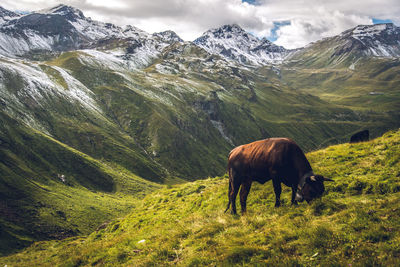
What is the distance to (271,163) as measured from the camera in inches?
493

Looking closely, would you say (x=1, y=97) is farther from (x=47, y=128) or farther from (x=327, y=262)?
(x=327, y=262)

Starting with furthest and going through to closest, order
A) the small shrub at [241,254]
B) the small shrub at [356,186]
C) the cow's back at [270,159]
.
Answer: the cow's back at [270,159], the small shrub at [356,186], the small shrub at [241,254]

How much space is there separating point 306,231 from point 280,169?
12.1ft

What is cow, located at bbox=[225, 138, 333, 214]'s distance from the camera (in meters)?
11.8

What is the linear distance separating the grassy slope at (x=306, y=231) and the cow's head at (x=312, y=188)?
1.75 ft

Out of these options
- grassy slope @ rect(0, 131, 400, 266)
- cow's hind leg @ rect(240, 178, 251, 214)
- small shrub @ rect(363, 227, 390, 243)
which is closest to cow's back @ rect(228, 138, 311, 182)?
cow's hind leg @ rect(240, 178, 251, 214)

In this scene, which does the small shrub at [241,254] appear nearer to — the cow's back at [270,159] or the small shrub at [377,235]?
the small shrub at [377,235]

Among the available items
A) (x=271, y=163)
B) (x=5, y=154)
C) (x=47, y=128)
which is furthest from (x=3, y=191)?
(x=271, y=163)

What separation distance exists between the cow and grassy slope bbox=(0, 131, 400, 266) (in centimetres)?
77

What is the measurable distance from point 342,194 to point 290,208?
104 inches

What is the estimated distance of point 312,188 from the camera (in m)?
11.7

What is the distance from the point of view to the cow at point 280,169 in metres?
11.8

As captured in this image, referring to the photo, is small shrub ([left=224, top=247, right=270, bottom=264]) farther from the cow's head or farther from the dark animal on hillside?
the dark animal on hillside

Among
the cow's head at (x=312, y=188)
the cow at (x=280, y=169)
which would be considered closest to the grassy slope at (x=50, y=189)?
the cow at (x=280, y=169)
